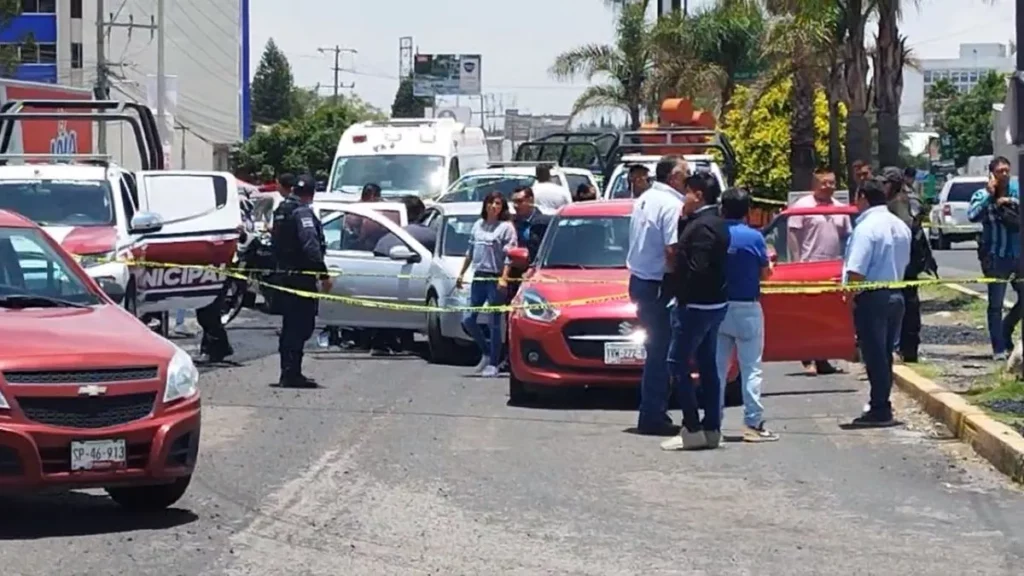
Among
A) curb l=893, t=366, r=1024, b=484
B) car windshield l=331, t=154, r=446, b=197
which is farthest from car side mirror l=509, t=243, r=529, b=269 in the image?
car windshield l=331, t=154, r=446, b=197

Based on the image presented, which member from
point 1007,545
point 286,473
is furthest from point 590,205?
point 1007,545

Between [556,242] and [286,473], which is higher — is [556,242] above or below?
above

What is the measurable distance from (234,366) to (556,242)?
4.25m

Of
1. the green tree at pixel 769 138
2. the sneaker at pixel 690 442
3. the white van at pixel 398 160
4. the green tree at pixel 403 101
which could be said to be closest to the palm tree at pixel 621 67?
the green tree at pixel 769 138

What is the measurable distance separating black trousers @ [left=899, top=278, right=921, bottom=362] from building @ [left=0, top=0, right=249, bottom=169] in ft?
172

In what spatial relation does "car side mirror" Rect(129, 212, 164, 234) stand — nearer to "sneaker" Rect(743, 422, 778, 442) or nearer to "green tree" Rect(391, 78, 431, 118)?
"sneaker" Rect(743, 422, 778, 442)

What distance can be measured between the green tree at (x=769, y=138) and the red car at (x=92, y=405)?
35091mm

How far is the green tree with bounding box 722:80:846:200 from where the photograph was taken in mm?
44250

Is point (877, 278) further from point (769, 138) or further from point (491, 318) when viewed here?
point (769, 138)

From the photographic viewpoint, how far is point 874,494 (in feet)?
34.8

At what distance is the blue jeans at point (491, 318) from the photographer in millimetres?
17281

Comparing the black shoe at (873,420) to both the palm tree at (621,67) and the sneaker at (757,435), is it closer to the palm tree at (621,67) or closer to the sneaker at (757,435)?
the sneaker at (757,435)

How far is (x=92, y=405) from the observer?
8977mm

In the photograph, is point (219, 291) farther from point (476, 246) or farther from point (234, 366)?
point (476, 246)
